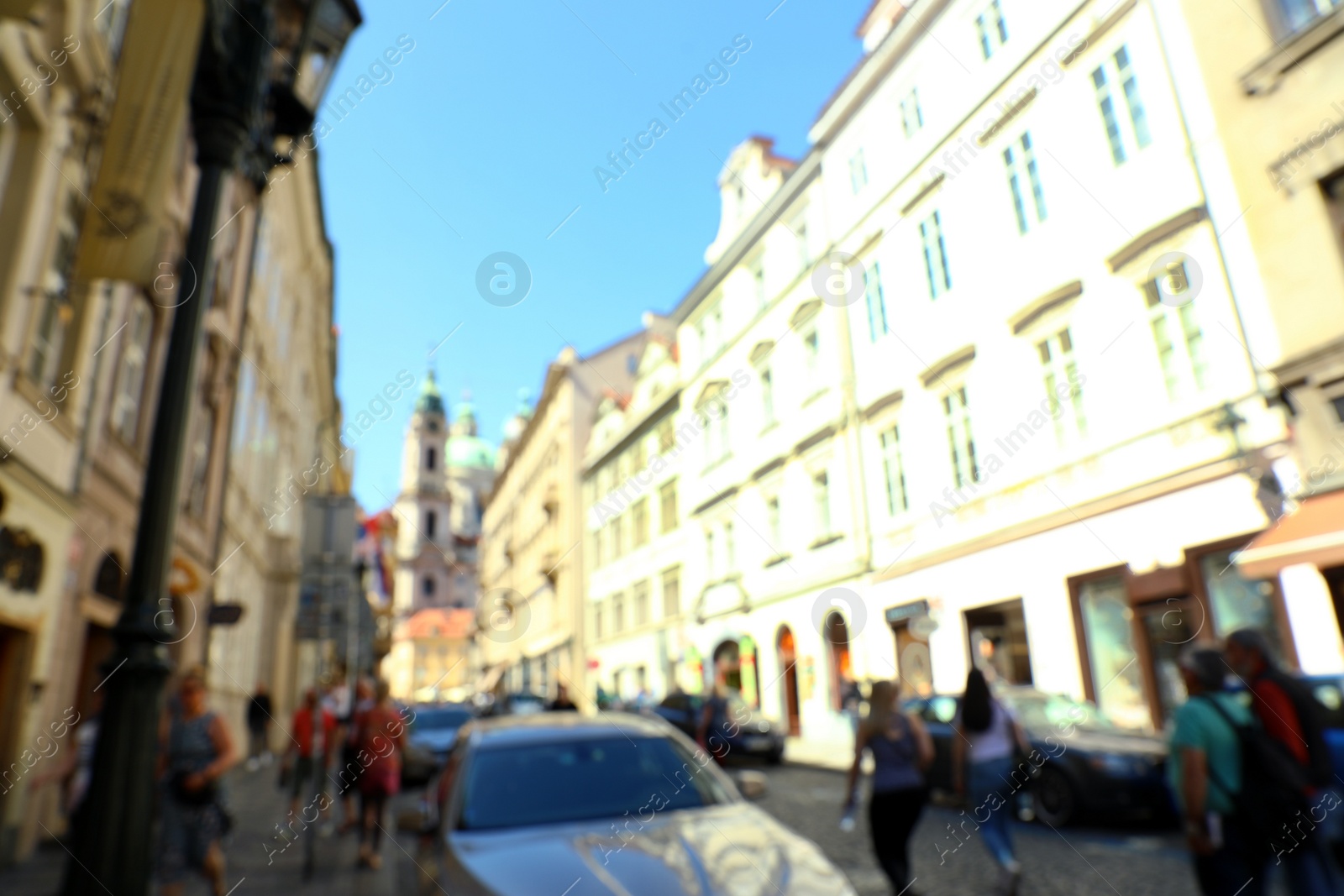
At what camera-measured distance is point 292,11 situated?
14.9 feet

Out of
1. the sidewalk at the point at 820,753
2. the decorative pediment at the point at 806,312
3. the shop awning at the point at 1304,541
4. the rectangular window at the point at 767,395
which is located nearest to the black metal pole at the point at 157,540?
the shop awning at the point at 1304,541

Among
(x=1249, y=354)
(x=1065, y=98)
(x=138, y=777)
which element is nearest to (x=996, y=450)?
(x=1249, y=354)

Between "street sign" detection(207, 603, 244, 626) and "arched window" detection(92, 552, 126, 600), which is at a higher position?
"arched window" detection(92, 552, 126, 600)

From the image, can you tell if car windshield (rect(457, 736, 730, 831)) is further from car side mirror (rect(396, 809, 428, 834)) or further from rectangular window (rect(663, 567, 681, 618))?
rectangular window (rect(663, 567, 681, 618))

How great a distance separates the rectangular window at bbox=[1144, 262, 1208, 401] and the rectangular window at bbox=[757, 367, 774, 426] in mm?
14257

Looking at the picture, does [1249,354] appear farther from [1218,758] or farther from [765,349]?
[765,349]

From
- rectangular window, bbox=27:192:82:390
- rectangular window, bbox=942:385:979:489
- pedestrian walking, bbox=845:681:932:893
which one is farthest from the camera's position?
rectangular window, bbox=942:385:979:489

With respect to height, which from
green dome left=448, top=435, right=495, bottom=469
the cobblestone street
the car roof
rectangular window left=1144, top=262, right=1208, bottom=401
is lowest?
the cobblestone street

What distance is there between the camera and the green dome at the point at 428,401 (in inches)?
4373

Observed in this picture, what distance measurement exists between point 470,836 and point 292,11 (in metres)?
4.38

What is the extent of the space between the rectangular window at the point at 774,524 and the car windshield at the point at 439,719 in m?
10.8

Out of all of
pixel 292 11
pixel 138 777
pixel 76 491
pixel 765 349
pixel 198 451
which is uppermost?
pixel 765 349

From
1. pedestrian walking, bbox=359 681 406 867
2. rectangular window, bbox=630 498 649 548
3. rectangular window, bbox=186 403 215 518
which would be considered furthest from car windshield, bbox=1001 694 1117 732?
rectangular window, bbox=630 498 649 548

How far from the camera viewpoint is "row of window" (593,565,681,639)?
35.8 metres
